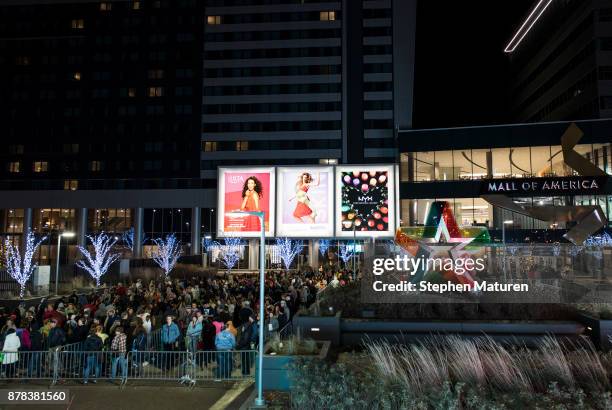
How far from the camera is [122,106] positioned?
70.0m

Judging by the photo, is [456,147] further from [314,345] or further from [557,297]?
[314,345]

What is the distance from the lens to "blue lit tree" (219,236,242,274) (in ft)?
161

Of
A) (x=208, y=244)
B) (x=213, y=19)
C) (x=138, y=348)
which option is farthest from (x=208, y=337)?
(x=213, y=19)

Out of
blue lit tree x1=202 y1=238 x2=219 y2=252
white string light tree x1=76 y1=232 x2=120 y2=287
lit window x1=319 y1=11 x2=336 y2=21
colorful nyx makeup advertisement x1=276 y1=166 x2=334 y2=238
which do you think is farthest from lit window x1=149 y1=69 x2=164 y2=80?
colorful nyx makeup advertisement x1=276 y1=166 x2=334 y2=238

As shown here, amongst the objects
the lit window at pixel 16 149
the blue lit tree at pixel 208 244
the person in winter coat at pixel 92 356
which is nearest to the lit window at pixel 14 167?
the lit window at pixel 16 149

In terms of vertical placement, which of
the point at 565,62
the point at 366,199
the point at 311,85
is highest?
the point at 565,62

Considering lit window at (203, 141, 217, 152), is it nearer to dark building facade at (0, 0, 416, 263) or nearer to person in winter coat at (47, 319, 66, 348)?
dark building facade at (0, 0, 416, 263)

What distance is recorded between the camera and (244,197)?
37.4 m

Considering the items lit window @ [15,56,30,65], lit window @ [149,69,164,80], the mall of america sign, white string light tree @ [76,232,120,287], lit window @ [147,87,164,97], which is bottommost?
white string light tree @ [76,232,120,287]

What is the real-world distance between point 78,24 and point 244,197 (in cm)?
5397

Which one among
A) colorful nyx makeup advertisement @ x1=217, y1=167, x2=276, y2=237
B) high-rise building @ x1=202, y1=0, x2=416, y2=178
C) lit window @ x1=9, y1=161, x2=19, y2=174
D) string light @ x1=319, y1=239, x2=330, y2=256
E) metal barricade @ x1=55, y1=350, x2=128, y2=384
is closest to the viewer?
metal barricade @ x1=55, y1=350, x2=128, y2=384

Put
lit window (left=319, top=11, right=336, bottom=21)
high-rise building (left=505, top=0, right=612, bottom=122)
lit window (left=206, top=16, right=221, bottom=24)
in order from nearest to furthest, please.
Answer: high-rise building (left=505, top=0, right=612, bottom=122) < lit window (left=319, top=11, right=336, bottom=21) < lit window (left=206, top=16, right=221, bottom=24)

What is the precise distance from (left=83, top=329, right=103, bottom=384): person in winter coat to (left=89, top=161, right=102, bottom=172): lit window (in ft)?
206

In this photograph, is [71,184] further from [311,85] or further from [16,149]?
[311,85]
